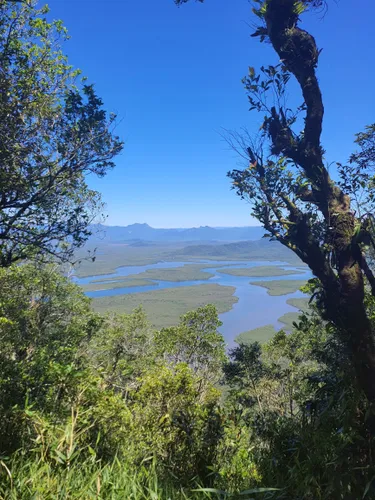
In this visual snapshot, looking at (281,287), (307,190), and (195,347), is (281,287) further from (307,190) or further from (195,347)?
(307,190)

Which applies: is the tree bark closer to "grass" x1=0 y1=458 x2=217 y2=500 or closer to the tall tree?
the tall tree

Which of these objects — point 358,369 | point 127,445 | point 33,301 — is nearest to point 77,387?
point 127,445

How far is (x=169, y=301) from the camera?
249 feet

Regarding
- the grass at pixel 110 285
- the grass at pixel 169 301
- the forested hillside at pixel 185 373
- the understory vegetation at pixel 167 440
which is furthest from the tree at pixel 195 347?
the grass at pixel 110 285

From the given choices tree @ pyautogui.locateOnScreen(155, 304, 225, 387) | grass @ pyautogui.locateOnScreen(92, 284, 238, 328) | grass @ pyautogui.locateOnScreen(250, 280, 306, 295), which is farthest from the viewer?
grass @ pyautogui.locateOnScreen(250, 280, 306, 295)

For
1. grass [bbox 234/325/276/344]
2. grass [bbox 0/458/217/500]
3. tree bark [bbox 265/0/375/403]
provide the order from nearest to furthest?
grass [bbox 0/458/217/500] → tree bark [bbox 265/0/375/403] → grass [bbox 234/325/276/344]

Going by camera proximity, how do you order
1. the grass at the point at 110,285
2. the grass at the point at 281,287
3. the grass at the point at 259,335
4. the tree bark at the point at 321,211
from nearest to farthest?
the tree bark at the point at 321,211
the grass at the point at 259,335
the grass at the point at 281,287
the grass at the point at 110,285

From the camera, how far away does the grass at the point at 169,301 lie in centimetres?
5934

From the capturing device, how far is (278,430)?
2652 mm

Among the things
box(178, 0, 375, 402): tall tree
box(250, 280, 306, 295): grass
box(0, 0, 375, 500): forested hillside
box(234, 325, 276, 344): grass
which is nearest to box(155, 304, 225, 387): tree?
box(0, 0, 375, 500): forested hillside

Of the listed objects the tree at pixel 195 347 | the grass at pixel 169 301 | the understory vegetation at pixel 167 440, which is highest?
the understory vegetation at pixel 167 440

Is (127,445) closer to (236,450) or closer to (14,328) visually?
(236,450)

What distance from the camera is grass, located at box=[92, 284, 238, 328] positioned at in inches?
2336

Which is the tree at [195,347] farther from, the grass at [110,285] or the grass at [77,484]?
the grass at [110,285]
